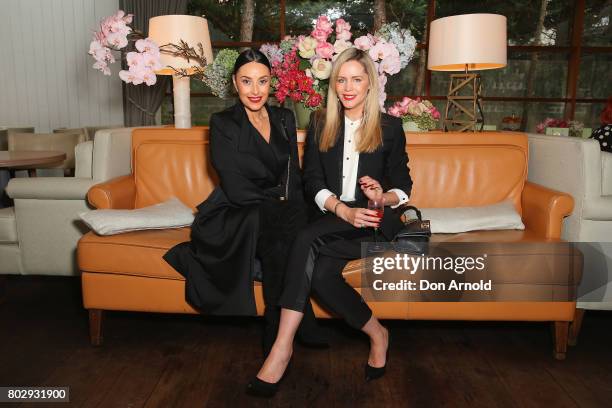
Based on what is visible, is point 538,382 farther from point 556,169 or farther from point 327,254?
point 556,169

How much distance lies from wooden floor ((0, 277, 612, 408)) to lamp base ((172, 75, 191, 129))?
3.73 ft

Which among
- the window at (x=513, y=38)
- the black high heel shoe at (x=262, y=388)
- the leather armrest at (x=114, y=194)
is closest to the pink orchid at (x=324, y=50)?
the leather armrest at (x=114, y=194)

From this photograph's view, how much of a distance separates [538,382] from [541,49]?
573 cm

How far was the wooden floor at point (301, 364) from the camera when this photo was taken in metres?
1.86

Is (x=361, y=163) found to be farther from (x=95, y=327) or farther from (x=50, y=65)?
(x=50, y=65)

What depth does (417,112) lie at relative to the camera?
9.34ft

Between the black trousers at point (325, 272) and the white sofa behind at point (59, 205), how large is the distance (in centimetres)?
140

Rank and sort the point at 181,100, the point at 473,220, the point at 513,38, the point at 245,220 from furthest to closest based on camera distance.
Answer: the point at 513,38
the point at 181,100
the point at 473,220
the point at 245,220

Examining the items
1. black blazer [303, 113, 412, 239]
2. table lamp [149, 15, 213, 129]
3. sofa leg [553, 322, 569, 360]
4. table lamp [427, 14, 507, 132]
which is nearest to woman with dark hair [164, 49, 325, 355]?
black blazer [303, 113, 412, 239]

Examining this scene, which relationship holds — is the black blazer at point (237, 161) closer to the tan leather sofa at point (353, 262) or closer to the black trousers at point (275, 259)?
the black trousers at point (275, 259)

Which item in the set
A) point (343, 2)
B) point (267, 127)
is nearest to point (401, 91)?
point (343, 2)

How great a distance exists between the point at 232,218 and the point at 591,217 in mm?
1626

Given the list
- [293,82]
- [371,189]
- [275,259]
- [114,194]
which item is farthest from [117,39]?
[371,189]

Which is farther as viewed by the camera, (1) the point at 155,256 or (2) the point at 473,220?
(2) the point at 473,220
